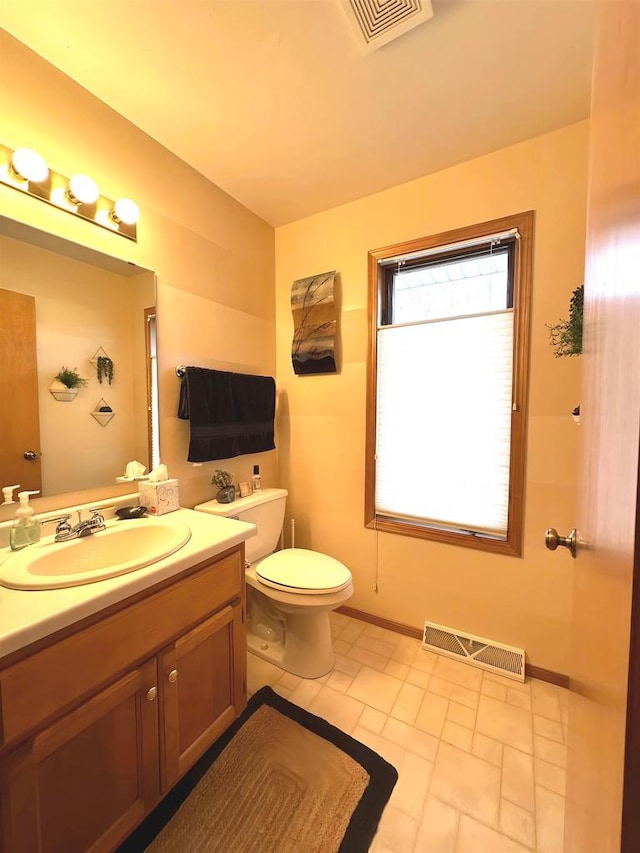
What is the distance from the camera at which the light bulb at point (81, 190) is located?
1.16 meters

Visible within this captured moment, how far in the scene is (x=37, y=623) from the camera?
69cm

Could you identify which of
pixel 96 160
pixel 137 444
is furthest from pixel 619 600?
pixel 96 160

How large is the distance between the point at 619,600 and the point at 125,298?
1659mm

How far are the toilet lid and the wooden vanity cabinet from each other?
12.1 inches

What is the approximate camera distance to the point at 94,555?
43.6 inches

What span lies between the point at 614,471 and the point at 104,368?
1.52 m

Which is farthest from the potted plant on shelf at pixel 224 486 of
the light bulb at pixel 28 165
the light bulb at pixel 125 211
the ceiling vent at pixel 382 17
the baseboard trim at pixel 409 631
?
the ceiling vent at pixel 382 17

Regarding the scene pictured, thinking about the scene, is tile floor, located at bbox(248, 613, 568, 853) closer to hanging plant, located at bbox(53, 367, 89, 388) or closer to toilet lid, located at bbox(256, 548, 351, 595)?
toilet lid, located at bbox(256, 548, 351, 595)

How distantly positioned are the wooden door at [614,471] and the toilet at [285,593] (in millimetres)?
970

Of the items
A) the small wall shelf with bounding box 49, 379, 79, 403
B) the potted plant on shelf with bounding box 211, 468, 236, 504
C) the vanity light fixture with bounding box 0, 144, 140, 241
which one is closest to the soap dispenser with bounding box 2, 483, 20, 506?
the small wall shelf with bounding box 49, 379, 79, 403

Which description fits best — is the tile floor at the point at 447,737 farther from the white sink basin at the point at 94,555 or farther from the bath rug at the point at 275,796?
the white sink basin at the point at 94,555

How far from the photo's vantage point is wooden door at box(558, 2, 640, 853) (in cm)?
31

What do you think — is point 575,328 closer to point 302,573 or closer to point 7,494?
point 302,573

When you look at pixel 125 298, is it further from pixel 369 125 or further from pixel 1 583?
pixel 369 125
